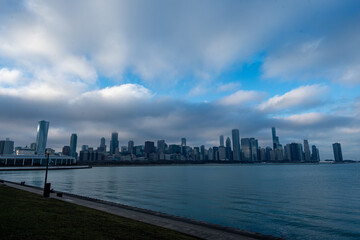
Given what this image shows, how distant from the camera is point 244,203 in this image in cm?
3834

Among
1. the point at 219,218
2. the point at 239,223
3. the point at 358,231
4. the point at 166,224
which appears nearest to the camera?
the point at 166,224

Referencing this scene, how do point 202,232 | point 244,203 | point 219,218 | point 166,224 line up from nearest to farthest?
point 202,232
point 166,224
point 219,218
point 244,203

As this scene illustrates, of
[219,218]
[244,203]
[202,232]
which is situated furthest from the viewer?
[244,203]

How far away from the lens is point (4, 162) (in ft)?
636

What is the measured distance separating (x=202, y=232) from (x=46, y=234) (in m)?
9.67

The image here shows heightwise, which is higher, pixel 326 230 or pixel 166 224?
pixel 166 224

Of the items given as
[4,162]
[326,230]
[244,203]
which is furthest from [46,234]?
[4,162]

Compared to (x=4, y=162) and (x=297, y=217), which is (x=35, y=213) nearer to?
(x=297, y=217)

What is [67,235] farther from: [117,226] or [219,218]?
[219,218]

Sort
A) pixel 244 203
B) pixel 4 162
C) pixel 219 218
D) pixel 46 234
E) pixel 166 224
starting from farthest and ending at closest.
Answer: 1. pixel 4 162
2. pixel 244 203
3. pixel 219 218
4. pixel 166 224
5. pixel 46 234

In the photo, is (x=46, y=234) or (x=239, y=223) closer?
(x=46, y=234)

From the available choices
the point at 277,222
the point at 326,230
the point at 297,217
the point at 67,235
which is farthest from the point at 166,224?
the point at 297,217

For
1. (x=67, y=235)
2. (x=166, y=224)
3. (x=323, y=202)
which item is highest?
(x=67, y=235)

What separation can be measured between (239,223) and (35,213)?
1979 centimetres
